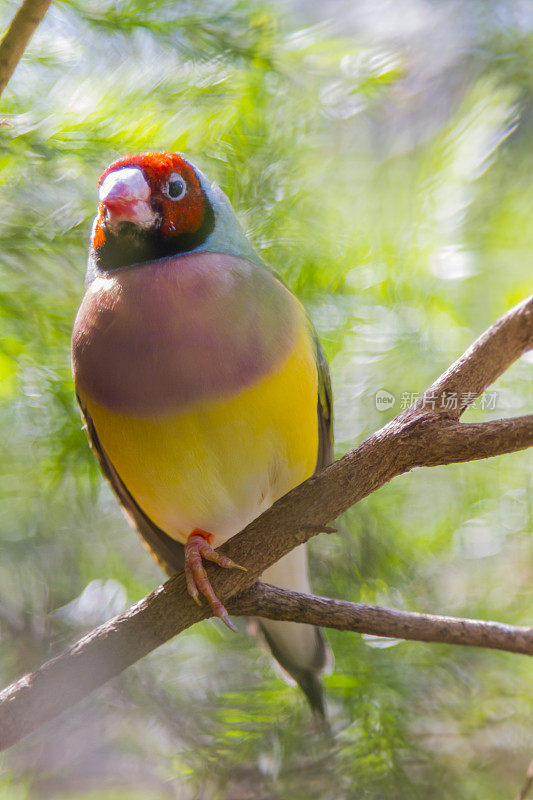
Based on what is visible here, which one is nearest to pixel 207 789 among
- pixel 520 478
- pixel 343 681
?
pixel 343 681

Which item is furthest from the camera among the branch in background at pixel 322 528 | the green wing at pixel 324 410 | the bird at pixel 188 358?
the green wing at pixel 324 410

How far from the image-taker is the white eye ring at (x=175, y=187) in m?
0.63

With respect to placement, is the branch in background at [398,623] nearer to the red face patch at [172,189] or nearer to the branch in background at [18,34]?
the red face patch at [172,189]

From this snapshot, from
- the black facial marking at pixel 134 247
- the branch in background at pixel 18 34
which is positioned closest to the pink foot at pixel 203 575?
the black facial marking at pixel 134 247

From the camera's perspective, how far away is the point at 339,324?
2.63 feet

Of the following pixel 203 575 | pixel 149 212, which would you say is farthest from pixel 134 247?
pixel 203 575

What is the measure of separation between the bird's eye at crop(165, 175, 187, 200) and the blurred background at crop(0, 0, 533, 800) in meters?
0.12

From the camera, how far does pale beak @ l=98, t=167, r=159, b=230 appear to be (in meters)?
0.58

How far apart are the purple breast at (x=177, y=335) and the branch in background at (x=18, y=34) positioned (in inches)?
7.2

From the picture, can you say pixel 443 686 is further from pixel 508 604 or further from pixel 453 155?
pixel 453 155

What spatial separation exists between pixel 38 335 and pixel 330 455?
331 millimetres

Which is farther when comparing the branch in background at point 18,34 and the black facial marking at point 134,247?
the black facial marking at point 134,247

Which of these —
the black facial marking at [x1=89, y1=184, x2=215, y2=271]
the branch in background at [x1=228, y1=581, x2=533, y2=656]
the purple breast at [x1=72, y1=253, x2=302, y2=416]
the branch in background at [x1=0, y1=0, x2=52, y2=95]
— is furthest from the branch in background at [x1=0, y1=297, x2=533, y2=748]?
the branch in background at [x1=0, y1=0, x2=52, y2=95]

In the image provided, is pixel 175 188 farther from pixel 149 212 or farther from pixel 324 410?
pixel 324 410
